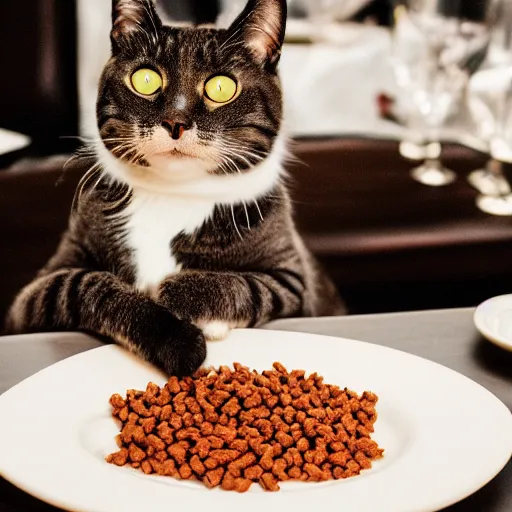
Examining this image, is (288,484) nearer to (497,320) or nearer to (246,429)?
(246,429)

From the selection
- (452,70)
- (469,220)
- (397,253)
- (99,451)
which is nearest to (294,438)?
(99,451)

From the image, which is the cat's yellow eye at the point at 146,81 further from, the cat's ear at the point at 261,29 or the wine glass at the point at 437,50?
the wine glass at the point at 437,50

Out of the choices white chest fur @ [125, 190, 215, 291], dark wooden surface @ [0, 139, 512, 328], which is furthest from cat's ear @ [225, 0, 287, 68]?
dark wooden surface @ [0, 139, 512, 328]

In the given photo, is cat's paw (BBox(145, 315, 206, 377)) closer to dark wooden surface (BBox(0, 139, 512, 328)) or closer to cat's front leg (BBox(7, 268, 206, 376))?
cat's front leg (BBox(7, 268, 206, 376))

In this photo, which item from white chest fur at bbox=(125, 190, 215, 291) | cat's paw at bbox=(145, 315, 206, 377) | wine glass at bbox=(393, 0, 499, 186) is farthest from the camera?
wine glass at bbox=(393, 0, 499, 186)

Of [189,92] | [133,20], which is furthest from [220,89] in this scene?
[133,20]
